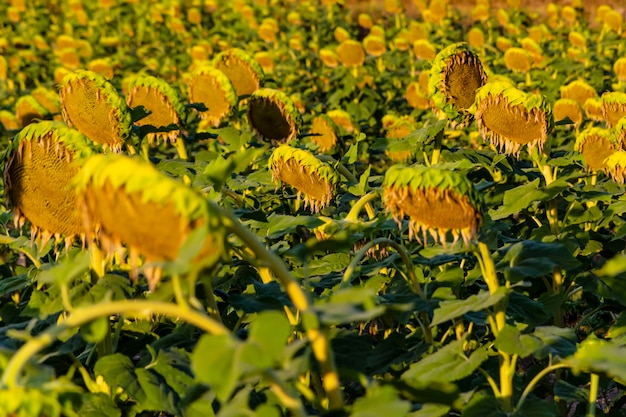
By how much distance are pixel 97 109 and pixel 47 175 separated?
3.07ft

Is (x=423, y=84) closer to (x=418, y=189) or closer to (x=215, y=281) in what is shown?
(x=215, y=281)

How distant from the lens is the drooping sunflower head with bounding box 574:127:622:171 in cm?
333

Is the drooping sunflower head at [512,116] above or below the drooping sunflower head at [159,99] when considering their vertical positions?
above

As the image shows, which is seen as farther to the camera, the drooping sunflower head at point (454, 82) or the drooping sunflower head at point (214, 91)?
the drooping sunflower head at point (214, 91)

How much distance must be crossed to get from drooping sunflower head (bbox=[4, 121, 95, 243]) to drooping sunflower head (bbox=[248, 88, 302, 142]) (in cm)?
185

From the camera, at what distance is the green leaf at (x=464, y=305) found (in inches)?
70.4

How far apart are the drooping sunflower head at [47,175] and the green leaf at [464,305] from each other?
0.77 metres

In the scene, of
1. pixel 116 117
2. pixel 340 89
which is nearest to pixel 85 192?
pixel 116 117

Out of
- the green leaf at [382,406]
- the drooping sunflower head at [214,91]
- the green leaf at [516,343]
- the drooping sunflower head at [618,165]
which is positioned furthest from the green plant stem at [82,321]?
the drooping sunflower head at [214,91]

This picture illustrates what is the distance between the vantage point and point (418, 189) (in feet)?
5.98

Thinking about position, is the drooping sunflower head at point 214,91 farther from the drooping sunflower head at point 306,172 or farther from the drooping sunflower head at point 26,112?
the drooping sunflower head at point 26,112

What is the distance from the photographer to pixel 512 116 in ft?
9.21

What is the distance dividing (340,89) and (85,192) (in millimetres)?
6076

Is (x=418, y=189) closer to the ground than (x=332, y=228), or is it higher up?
higher up
